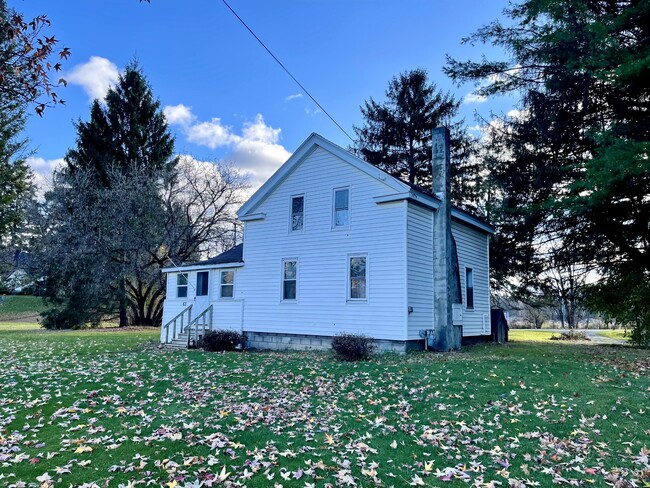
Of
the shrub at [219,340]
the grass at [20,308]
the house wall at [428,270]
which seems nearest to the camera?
the house wall at [428,270]

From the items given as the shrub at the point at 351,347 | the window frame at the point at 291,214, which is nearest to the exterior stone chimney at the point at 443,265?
the shrub at the point at 351,347

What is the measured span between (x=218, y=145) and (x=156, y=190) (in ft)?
16.7

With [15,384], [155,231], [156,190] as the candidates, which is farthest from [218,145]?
[15,384]

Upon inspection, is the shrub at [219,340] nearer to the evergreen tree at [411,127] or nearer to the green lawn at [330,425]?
the green lawn at [330,425]

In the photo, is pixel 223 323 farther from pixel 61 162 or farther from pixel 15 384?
pixel 61 162

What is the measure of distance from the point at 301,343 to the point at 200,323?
16.7ft

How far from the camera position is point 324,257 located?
1503 centimetres

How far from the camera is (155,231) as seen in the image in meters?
27.0

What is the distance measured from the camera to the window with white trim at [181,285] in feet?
63.2

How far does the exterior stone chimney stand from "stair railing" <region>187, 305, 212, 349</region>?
869 cm

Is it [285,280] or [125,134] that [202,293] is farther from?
[125,134]

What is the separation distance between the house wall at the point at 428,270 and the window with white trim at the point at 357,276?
153cm

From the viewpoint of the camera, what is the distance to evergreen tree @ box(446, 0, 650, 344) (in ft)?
41.6

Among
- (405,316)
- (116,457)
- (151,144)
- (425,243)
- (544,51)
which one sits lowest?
(116,457)
